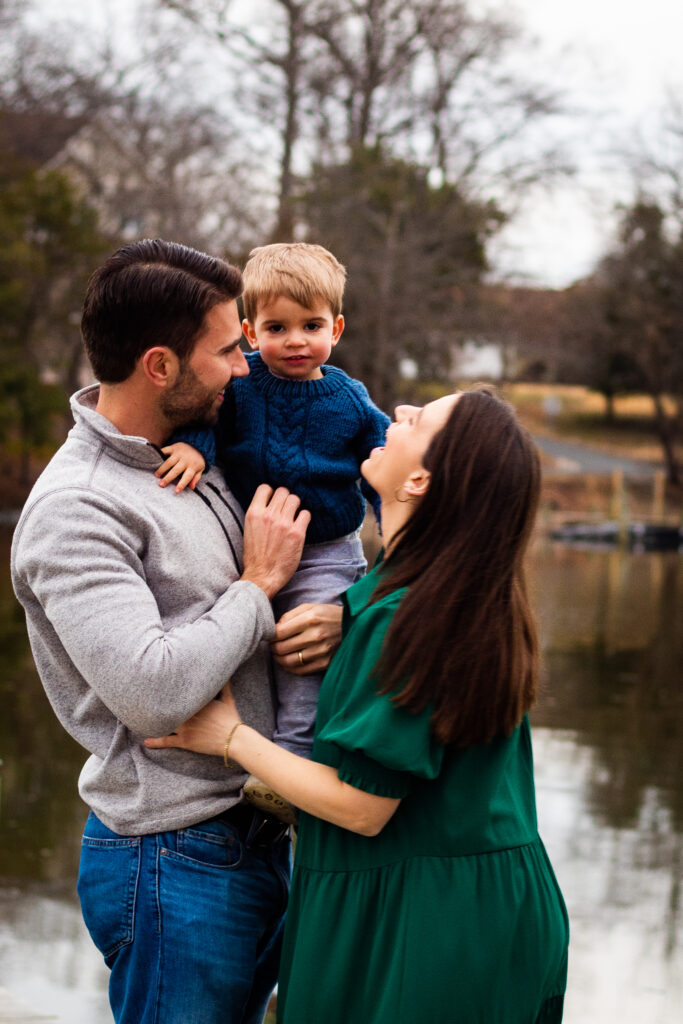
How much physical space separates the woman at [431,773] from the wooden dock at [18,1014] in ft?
6.20

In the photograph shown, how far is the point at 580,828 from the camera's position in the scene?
269 inches

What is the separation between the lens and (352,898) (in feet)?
5.91

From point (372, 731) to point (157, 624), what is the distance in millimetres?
348

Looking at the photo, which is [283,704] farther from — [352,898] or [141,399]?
[141,399]

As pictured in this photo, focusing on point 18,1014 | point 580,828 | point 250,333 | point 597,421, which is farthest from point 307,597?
point 597,421

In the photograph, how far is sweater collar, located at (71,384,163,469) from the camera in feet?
6.26

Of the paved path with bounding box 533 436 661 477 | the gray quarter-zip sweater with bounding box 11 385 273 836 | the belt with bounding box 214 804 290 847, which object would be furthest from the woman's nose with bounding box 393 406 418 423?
the paved path with bounding box 533 436 661 477

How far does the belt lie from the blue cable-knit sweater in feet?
1.73

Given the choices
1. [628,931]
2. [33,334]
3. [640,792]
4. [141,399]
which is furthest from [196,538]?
[33,334]

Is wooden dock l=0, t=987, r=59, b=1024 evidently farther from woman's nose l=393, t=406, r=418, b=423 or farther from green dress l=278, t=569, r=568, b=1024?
woman's nose l=393, t=406, r=418, b=423

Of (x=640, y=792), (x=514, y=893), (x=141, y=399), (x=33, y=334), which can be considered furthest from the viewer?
(x=33, y=334)

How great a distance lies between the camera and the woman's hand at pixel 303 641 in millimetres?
1972

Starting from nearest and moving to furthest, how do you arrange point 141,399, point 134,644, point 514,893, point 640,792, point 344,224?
point 134,644 < point 514,893 < point 141,399 < point 640,792 < point 344,224

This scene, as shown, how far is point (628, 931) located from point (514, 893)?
13.1ft
